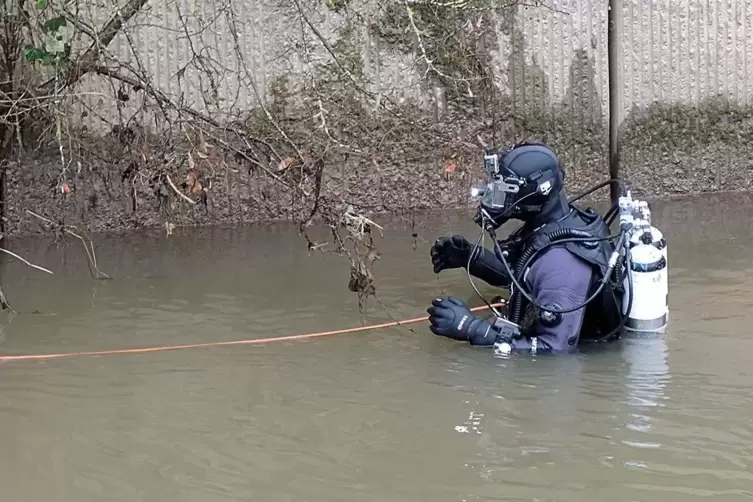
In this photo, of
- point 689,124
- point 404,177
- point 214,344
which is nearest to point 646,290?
point 214,344

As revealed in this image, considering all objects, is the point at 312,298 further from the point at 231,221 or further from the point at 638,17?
the point at 638,17

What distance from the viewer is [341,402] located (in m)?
3.59

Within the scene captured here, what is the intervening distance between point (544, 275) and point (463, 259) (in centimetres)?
92

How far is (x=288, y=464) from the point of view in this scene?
9.95 feet

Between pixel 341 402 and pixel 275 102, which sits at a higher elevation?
pixel 275 102

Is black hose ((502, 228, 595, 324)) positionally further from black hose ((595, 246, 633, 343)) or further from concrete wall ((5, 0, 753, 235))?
concrete wall ((5, 0, 753, 235))

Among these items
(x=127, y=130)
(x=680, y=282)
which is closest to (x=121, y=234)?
(x=127, y=130)

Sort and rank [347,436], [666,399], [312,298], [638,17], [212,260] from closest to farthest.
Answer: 1. [347,436]
2. [666,399]
3. [312,298]
4. [212,260]
5. [638,17]

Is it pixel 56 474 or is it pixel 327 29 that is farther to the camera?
pixel 327 29

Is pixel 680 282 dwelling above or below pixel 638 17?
below

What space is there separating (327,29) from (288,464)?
427 centimetres

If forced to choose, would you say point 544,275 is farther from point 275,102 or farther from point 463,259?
point 275,102

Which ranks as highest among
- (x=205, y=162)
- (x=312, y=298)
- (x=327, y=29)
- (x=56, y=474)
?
(x=327, y=29)

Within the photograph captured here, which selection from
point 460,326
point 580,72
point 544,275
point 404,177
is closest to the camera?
point 544,275
